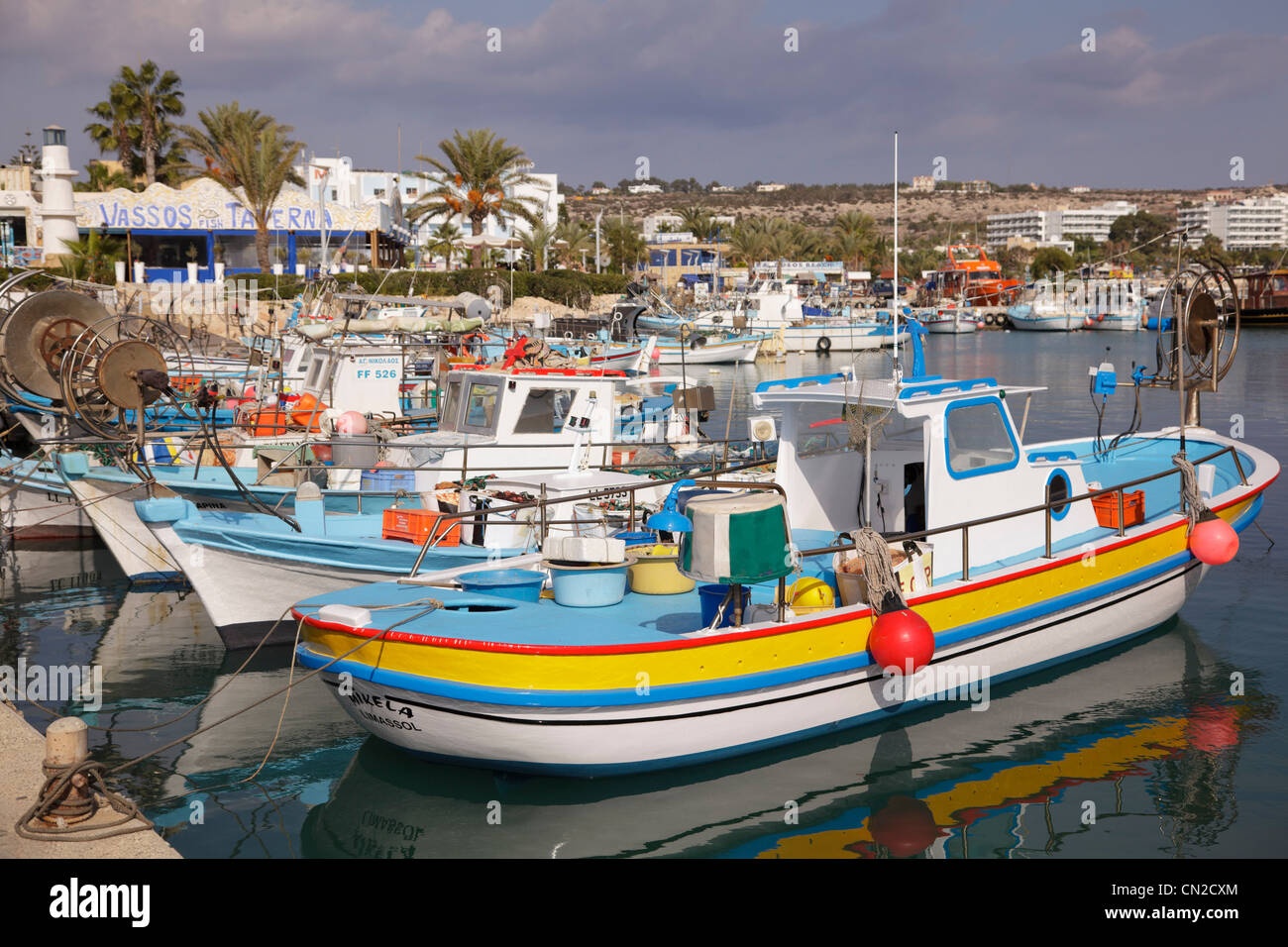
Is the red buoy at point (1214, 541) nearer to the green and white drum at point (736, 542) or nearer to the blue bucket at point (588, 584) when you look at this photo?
the green and white drum at point (736, 542)

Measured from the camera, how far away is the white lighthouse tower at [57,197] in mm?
46000

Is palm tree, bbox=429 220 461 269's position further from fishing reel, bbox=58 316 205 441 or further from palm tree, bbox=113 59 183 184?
fishing reel, bbox=58 316 205 441

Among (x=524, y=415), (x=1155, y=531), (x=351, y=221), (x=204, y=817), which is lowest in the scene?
(x=204, y=817)

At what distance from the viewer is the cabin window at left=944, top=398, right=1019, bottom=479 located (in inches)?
410

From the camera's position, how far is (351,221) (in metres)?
53.2

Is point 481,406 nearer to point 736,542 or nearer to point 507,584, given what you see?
point 507,584

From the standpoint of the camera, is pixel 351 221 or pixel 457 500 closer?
pixel 457 500

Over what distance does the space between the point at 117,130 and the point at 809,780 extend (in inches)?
2306

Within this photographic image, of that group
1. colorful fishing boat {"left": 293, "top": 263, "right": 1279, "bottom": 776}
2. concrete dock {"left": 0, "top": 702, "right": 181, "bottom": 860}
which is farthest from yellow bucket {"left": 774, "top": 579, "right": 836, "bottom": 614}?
concrete dock {"left": 0, "top": 702, "right": 181, "bottom": 860}

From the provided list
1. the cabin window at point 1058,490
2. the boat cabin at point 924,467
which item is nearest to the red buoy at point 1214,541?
the boat cabin at point 924,467

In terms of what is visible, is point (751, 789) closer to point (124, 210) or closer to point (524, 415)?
point (524, 415)

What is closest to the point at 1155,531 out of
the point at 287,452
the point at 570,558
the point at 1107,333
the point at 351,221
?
the point at 570,558

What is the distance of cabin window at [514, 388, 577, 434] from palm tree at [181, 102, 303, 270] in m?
38.5
